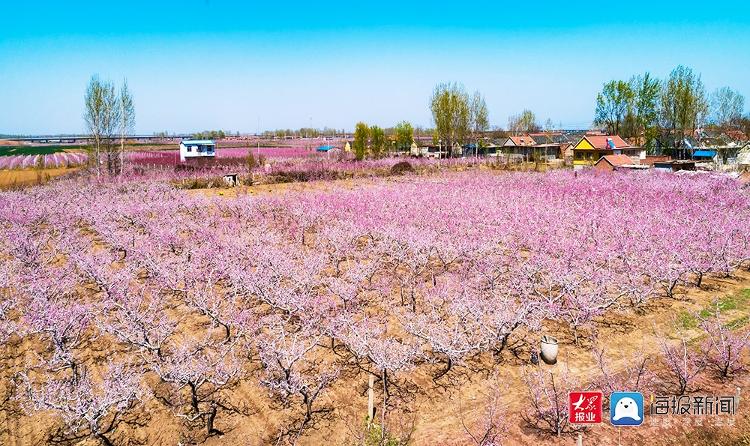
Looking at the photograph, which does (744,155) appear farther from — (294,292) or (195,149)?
(195,149)

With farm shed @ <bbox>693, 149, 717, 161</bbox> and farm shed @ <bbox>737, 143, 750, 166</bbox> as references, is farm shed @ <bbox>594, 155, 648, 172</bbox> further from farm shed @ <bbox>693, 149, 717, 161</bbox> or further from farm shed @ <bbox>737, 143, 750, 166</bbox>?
farm shed @ <bbox>737, 143, 750, 166</bbox>

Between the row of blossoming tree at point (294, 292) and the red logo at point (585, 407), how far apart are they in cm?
198

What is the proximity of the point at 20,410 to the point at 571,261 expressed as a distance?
34.4 feet

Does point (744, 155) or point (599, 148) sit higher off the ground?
point (599, 148)

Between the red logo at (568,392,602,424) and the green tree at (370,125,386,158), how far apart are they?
46527mm

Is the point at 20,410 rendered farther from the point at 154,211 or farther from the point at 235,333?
the point at 154,211

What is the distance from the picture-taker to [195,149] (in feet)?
147

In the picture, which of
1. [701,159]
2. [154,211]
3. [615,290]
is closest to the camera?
[615,290]

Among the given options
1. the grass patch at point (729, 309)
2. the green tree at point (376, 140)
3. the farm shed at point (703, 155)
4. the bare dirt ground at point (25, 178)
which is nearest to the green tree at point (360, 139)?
the green tree at point (376, 140)

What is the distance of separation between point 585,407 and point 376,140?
48357mm

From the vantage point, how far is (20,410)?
5840 mm

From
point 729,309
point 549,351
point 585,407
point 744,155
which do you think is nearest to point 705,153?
point 744,155

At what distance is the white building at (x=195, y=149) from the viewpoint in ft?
145

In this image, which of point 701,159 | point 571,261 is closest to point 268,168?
point 571,261
